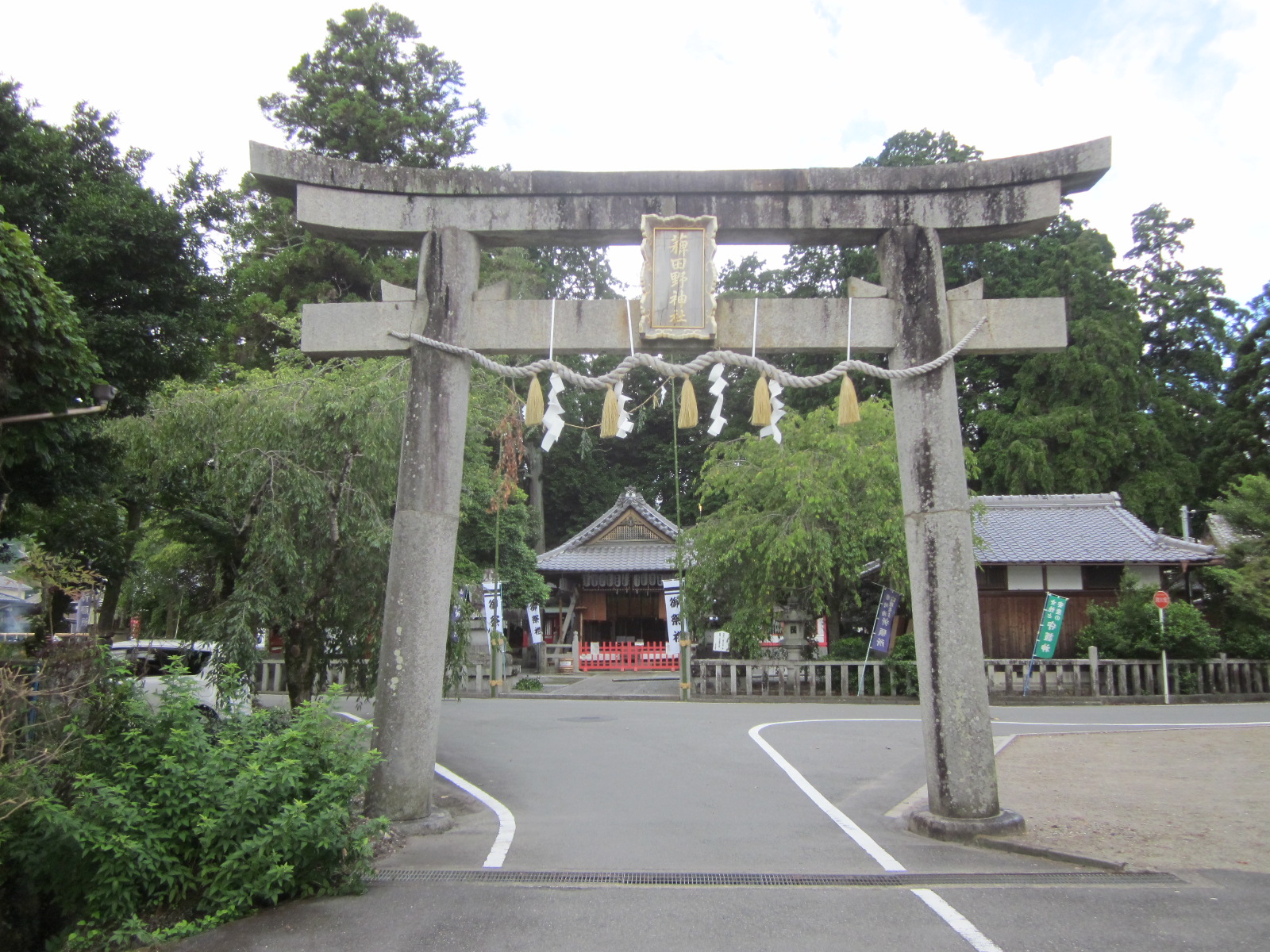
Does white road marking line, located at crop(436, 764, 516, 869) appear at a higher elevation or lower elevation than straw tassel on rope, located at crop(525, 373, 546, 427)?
lower

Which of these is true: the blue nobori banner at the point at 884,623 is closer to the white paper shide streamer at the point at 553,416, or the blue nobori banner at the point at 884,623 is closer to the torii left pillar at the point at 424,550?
the white paper shide streamer at the point at 553,416

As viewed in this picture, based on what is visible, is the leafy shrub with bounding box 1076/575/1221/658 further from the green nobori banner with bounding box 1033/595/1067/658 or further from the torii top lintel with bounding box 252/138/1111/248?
the torii top lintel with bounding box 252/138/1111/248

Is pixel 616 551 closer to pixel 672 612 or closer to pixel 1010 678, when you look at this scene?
pixel 672 612

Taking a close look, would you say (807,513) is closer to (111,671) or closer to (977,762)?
(977,762)

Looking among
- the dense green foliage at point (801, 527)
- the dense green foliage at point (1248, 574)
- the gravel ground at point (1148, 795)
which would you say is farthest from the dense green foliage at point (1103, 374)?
the gravel ground at point (1148, 795)

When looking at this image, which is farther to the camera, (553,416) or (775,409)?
(553,416)

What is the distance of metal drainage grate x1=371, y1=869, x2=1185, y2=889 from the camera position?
19.6 feet

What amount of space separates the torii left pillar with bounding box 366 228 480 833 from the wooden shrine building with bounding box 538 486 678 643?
22.7 metres

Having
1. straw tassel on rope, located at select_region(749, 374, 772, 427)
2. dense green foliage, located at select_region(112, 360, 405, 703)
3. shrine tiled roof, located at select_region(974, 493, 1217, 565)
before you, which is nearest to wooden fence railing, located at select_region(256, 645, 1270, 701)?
shrine tiled roof, located at select_region(974, 493, 1217, 565)

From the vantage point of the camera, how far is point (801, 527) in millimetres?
19188

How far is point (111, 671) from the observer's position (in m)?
6.37

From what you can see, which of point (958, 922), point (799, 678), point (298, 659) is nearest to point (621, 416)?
point (958, 922)

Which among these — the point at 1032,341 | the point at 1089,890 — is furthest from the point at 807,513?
the point at 1089,890

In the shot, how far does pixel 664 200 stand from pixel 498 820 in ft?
18.4
